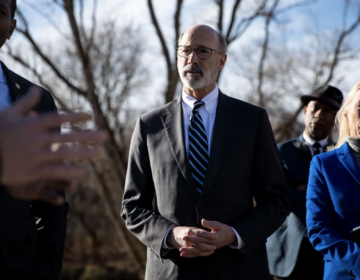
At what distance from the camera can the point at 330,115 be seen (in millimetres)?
4215

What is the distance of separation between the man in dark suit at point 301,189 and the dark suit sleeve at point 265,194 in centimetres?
92

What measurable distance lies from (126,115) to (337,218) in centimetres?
961

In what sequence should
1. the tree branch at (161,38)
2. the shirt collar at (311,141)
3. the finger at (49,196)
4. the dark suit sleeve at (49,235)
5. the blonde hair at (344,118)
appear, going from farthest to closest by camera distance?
the tree branch at (161,38) < the shirt collar at (311,141) < the blonde hair at (344,118) < the dark suit sleeve at (49,235) < the finger at (49,196)

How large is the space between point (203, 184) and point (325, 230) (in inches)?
29.8

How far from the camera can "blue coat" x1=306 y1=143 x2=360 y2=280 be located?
8.74ft

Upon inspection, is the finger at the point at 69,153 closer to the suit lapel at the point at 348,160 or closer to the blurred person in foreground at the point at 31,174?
the blurred person in foreground at the point at 31,174

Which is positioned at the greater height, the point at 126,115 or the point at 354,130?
the point at 354,130

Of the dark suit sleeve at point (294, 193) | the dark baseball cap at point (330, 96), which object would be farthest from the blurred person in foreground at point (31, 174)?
the dark baseball cap at point (330, 96)

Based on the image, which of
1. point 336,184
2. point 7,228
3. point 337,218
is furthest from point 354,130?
point 7,228

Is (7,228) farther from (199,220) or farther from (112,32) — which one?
(112,32)

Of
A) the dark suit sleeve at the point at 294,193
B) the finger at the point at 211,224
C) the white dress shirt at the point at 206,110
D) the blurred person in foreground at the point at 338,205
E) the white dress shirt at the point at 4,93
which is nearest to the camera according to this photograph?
the white dress shirt at the point at 4,93

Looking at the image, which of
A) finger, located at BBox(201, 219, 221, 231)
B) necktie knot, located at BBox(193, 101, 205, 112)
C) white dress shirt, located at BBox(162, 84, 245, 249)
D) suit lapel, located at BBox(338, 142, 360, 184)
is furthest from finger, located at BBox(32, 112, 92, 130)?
suit lapel, located at BBox(338, 142, 360, 184)

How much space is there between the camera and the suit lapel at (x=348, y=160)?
111 inches

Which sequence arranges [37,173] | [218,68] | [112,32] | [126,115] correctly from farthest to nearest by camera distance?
[126,115] < [112,32] < [218,68] < [37,173]
